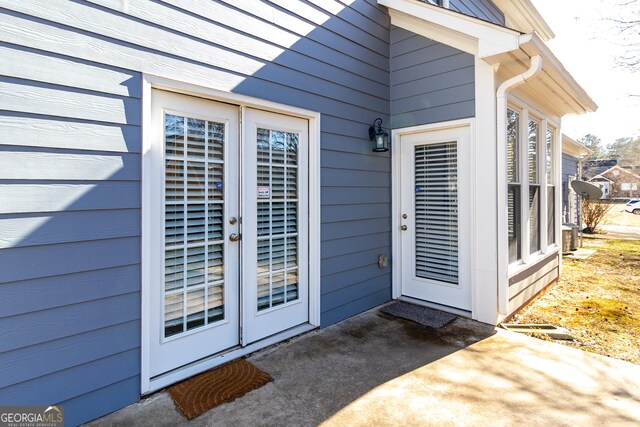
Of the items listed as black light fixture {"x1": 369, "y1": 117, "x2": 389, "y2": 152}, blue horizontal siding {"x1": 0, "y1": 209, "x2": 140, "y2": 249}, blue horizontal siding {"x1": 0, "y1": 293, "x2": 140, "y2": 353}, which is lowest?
blue horizontal siding {"x1": 0, "y1": 293, "x2": 140, "y2": 353}

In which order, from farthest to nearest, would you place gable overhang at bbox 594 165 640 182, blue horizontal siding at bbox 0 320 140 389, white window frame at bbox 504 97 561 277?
gable overhang at bbox 594 165 640 182 → white window frame at bbox 504 97 561 277 → blue horizontal siding at bbox 0 320 140 389

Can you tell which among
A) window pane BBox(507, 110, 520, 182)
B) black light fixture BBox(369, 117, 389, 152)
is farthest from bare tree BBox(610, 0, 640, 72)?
black light fixture BBox(369, 117, 389, 152)

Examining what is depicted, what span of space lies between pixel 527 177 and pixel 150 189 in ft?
13.0

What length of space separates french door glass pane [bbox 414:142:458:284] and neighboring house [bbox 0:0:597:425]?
0.7 inches

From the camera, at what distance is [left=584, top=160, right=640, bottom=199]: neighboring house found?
31.8 m

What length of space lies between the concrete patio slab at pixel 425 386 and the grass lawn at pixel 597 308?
15.1 inches

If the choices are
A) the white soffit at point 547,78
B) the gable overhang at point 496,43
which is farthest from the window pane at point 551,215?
the gable overhang at point 496,43

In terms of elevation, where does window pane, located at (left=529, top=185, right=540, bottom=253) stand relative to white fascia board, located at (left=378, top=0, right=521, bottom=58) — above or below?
below

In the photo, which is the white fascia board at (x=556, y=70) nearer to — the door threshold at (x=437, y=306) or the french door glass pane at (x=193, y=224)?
the door threshold at (x=437, y=306)

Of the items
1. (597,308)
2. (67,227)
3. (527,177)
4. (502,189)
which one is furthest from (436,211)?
(67,227)

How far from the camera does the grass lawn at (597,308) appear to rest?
3.09m

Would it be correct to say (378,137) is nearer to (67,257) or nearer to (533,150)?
(533,150)

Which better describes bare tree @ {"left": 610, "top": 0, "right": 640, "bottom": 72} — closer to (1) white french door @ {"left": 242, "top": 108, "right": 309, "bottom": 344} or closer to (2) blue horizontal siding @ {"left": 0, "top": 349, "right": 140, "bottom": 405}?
(1) white french door @ {"left": 242, "top": 108, "right": 309, "bottom": 344}

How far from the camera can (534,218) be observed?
14.7ft
